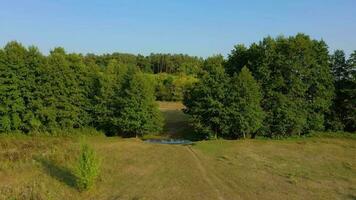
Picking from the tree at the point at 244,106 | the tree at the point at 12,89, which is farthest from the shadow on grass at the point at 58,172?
the tree at the point at 244,106

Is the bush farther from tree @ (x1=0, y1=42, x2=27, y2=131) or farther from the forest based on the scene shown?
tree @ (x1=0, y1=42, x2=27, y2=131)

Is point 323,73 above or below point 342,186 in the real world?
above

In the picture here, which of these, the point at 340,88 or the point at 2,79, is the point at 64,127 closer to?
the point at 2,79

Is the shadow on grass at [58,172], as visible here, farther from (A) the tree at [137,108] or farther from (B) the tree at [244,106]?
(B) the tree at [244,106]

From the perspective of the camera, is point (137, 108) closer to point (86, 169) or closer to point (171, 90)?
point (86, 169)

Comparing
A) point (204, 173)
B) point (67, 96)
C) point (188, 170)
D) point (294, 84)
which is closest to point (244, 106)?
point (294, 84)

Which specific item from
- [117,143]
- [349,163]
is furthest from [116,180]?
[349,163]

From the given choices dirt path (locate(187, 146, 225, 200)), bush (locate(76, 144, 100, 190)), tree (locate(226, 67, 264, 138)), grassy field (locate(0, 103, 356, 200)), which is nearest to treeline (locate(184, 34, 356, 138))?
tree (locate(226, 67, 264, 138))
